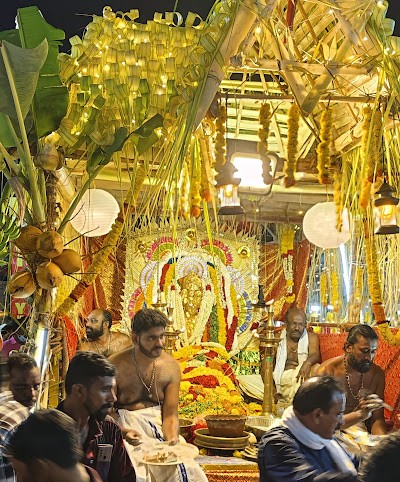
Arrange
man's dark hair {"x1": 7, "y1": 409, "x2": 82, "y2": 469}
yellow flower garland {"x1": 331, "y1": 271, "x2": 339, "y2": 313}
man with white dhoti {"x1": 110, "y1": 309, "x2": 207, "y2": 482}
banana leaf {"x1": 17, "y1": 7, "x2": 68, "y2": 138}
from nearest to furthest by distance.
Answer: man's dark hair {"x1": 7, "y1": 409, "x2": 82, "y2": 469} → banana leaf {"x1": 17, "y1": 7, "x2": 68, "y2": 138} → man with white dhoti {"x1": 110, "y1": 309, "x2": 207, "y2": 482} → yellow flower garland {"x1": 331, "y1": 271, "x2": 339, "y2": 313}

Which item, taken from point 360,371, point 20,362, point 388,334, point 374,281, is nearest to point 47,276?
point 20,362

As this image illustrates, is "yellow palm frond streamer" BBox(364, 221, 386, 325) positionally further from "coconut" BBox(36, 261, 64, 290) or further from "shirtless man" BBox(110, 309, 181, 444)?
"coconut" BBox(36, 261, 64, 290)

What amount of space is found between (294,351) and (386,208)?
3.01 meters

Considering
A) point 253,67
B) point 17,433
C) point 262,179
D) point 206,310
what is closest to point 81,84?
point 253,67

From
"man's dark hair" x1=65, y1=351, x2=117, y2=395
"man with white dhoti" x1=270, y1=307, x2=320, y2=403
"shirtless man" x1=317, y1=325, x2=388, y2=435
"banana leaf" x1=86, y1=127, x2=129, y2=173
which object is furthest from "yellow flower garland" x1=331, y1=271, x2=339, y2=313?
"man's dark hair" x1=65, y1=351, x2=117, y2=395

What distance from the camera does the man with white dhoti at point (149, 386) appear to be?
4.29 metres

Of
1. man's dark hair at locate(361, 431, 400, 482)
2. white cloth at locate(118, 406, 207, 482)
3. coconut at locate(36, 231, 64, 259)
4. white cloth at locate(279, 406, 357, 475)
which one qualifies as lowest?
white cloth at locate(118, 406, 207, 482)

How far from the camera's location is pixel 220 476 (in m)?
4.69

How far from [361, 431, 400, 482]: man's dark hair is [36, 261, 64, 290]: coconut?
2.05 metres

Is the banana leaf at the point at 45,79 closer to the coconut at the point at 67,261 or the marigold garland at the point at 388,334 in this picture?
the coconut at the point at 67,261

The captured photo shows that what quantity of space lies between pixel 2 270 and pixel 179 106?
20.0ft

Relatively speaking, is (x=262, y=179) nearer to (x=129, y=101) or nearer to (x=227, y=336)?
(x=129, y=101)

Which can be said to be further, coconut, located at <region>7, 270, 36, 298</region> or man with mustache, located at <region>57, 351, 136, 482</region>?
coconut, located at <region>7, 270, 36, 298</region>

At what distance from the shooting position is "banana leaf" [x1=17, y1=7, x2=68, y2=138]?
370 cm
